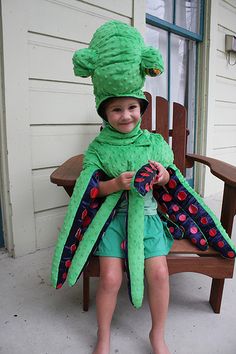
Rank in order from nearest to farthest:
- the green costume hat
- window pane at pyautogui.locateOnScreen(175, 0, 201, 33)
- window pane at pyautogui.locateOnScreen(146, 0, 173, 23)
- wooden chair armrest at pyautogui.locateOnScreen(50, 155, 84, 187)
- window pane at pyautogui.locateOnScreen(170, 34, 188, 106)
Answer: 1. the green costume hat
2. wooden chair armrest at pyautogui.locateOnScreen(50, 155, 84, 187)
3. window pane at pyautogui.locateOnScreen(146, 0, 173, 23)
4. window pane at pyautogui.locateOnScreen(175, 0, 201, 33)
5. window pane at pyautogui.locateOnScreen(170, 34, 188, 106)

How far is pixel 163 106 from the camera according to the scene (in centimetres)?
162

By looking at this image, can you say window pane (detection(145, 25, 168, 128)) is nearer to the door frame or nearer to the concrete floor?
the door frame

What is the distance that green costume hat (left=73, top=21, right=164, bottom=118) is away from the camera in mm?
952

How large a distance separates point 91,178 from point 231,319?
2.49ft

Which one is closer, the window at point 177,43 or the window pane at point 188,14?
the window at point 177,43

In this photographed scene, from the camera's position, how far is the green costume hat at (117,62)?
3.12ft

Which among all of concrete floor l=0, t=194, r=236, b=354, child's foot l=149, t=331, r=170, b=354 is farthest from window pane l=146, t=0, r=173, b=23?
child's foot l=149, t=331, r=170, b=354

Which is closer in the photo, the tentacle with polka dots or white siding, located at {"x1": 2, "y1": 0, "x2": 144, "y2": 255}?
the tentacle with polka dots

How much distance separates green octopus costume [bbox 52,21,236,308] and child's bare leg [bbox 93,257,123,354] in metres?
0.05

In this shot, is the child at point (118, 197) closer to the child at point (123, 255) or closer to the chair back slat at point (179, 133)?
the child at point (123, 255)

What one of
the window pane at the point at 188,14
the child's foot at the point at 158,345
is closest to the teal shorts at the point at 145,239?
the child's foot at the point at 158,345

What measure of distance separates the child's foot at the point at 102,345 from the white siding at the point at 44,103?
78 cm

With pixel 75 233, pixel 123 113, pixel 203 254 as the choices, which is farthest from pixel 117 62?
pixel 203 254

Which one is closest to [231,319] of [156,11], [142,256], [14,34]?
[142,256]
